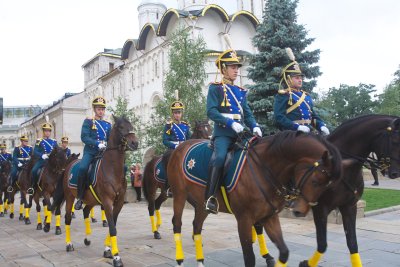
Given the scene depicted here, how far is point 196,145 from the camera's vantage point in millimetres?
6352

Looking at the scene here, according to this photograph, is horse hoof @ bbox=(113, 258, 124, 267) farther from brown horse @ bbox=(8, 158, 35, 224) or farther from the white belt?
brown horse @ bbox=(8, 158, 35, 224)

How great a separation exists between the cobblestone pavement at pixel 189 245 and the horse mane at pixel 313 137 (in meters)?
2.63

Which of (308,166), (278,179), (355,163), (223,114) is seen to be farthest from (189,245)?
(308,166)

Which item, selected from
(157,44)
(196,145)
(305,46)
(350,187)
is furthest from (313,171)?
(157,44)

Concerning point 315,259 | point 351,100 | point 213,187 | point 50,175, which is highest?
point 351,100

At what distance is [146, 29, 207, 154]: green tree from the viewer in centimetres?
2031

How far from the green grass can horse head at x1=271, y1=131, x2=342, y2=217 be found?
7600 millimetres

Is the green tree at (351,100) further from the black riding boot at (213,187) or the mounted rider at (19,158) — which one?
the black riding boot at (213,187)

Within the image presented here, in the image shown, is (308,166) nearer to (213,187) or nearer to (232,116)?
(213,187)

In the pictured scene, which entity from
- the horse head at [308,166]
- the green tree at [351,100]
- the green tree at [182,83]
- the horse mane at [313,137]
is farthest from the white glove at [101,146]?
the green tree at [351,100]

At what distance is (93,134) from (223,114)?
367 centimetres

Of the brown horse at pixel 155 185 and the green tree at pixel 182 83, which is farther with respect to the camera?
the green tree at pixel 182 83

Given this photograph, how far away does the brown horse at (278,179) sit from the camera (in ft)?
13.4

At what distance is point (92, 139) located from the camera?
8055mm
